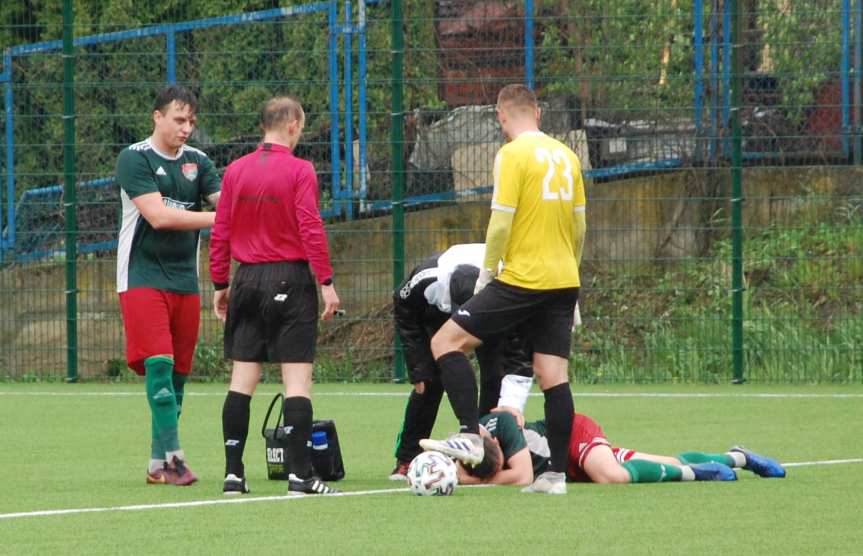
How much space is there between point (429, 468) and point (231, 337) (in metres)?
1.15

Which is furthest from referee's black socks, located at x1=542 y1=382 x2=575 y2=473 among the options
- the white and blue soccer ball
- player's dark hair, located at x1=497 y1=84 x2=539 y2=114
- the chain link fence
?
the chain link fence

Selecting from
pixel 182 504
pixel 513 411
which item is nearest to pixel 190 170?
pixel 182 504

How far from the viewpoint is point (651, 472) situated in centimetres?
826

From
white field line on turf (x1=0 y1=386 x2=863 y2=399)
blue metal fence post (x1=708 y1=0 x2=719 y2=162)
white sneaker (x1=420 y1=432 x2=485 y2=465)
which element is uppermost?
blue metal fence post (x1=708 y1=0 x2=719 y2=162)

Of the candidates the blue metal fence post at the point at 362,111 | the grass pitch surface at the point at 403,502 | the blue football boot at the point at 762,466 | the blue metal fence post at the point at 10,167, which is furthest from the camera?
the blue metal fence post at the point at 10,167

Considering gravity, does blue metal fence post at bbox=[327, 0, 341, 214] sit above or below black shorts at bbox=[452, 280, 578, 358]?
above

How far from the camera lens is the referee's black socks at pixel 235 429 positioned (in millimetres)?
7930

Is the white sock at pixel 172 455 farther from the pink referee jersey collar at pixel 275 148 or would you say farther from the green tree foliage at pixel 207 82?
the green tree foliage at pixel 207 82

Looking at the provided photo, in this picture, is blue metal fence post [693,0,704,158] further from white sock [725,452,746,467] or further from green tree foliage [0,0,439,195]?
white sock [725,452,746,467]

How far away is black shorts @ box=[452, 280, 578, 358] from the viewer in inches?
313

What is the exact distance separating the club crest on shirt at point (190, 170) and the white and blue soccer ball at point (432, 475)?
199 centimetres

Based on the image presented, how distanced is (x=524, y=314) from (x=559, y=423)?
0.53 meters

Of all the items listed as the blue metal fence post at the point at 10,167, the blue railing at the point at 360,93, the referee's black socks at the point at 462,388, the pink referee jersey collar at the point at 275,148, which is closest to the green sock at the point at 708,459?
the referee's black socks at the point at 462,388

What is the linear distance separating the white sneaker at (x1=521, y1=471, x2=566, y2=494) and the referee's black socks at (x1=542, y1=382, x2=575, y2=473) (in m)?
0.05
